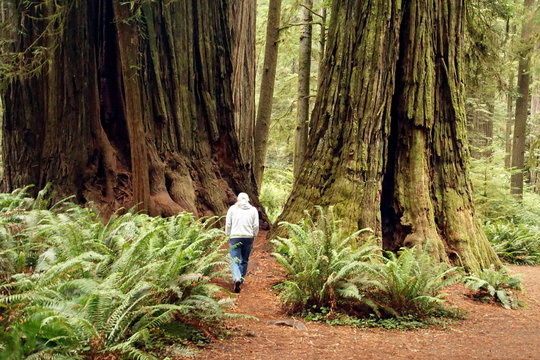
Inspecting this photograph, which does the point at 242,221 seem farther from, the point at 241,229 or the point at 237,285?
the point at 237,285

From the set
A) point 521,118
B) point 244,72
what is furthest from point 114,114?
point 521,118

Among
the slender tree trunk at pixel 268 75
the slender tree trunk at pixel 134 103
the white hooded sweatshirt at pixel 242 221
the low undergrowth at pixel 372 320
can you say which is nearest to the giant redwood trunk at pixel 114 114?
the slender tree trunk at pixel 134 103

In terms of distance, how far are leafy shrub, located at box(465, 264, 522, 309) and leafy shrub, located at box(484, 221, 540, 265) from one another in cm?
343

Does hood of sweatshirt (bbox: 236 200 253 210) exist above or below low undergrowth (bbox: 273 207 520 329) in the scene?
above

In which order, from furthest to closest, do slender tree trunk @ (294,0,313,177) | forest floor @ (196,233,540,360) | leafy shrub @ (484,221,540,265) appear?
slender tree trunk @ (294,0,313,177)
leafy shrub @ (484,221,540,265)
forest floor @ (196,233,540,360)

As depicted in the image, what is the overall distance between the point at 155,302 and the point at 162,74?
563 cm

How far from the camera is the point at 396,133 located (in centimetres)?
695

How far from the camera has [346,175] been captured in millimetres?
6539

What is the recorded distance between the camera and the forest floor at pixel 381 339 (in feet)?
12.5

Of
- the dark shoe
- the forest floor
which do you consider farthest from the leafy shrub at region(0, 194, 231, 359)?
the dark shoe

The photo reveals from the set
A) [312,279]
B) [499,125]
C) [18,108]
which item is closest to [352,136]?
[312,279]

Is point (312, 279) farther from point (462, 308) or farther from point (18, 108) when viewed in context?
point (18, 108)

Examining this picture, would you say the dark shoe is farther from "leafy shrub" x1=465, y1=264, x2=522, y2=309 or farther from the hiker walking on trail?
"leafy shrub" x1=465, y1=264, x2=522, y2=309

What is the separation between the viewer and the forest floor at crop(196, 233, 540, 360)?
382 cm
